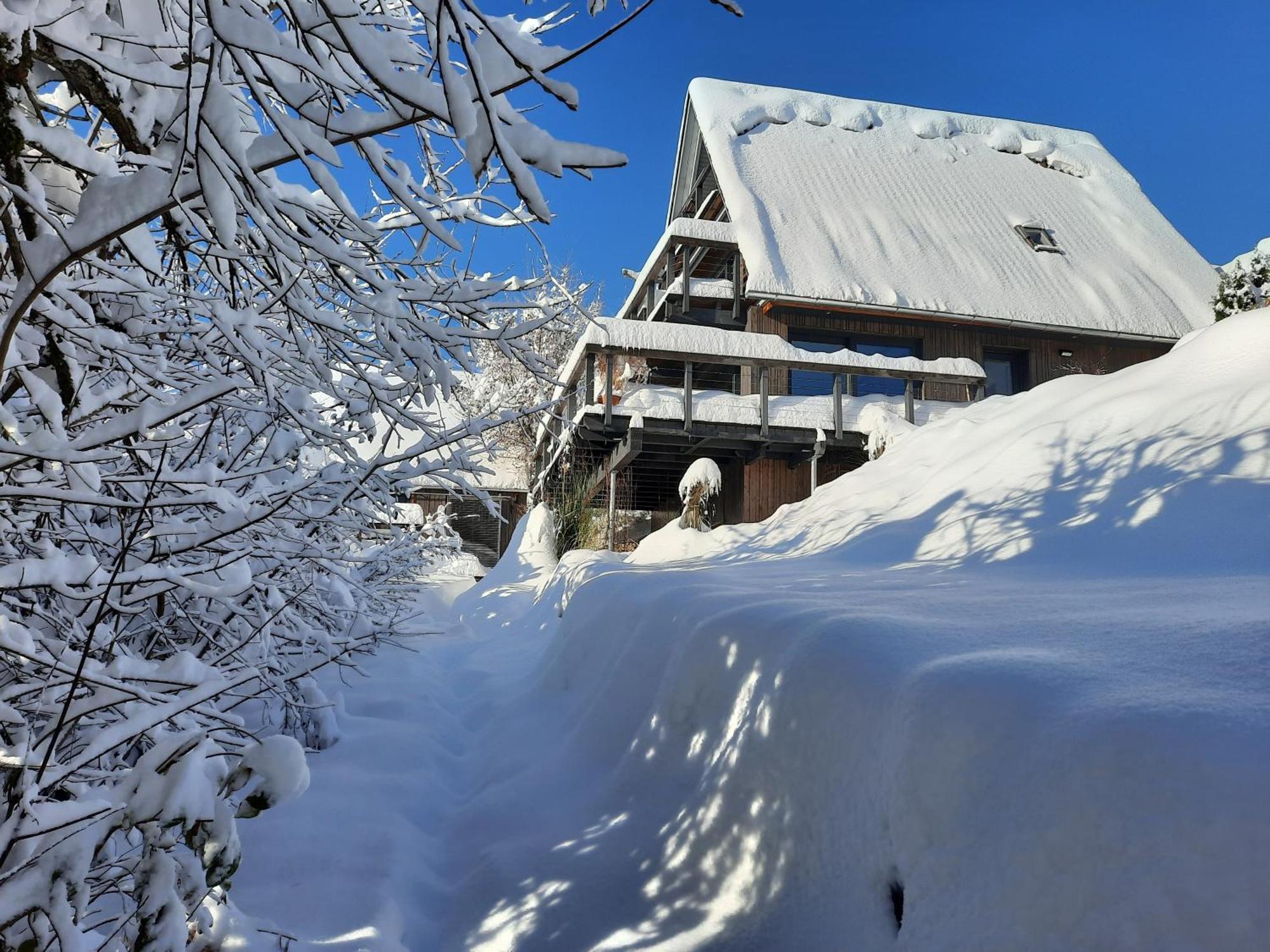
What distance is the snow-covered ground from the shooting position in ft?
3.06

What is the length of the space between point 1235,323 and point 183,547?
4604mm

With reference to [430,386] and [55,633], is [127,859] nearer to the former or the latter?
[55,633]

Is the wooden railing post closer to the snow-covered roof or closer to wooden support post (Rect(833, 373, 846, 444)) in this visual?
wooden support post (Rect(833, 373, 846, 444))

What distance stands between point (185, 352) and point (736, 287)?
538 inches

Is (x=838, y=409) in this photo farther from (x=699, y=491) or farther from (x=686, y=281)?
(x=686, y=281)

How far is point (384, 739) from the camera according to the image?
10.2 ft

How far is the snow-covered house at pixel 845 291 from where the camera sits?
11.5m

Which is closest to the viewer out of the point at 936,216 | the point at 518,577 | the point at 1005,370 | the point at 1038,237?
the point at 518,577

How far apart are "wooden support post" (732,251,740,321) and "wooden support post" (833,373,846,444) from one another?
3.95 meters

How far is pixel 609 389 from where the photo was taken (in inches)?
413

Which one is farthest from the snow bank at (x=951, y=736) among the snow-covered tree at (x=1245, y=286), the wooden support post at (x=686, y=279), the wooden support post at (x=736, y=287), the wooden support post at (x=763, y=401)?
the wooden support post at (x=736, y=287)

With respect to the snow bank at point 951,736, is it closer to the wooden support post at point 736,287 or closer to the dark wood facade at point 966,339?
the dark wood facade at point 966,339

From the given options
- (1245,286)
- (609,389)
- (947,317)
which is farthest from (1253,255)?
(609,389)

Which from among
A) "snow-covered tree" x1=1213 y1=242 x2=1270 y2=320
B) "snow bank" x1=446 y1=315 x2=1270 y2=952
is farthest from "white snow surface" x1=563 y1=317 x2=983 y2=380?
"snow bank" x1=446 y1=315 x2=1270 y2=952
